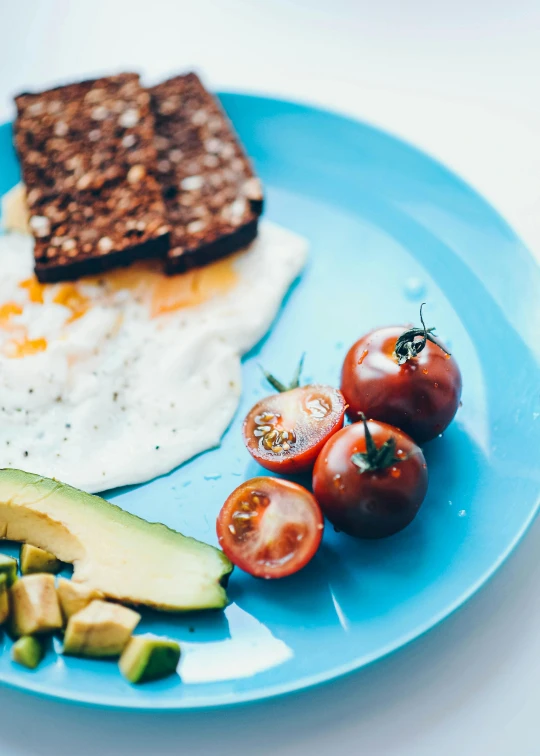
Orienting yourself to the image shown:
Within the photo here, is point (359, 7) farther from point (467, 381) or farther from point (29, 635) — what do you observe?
point (29, 635)

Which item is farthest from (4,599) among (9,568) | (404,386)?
(404,386)

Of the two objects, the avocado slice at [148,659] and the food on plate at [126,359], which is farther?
the food on plate at [126,359]

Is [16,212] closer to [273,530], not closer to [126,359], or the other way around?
[126,359]

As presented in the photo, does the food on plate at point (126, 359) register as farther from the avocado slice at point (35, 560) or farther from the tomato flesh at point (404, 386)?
the tomato flesh at point (404, 386)

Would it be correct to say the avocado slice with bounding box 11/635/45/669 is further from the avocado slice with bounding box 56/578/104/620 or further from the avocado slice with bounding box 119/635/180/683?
the avocado slice with bounding box 119/635/180/683

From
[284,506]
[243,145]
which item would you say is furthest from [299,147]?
[284,506]

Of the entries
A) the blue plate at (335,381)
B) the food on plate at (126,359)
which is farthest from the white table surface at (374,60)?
the food on plate at (126,359)
